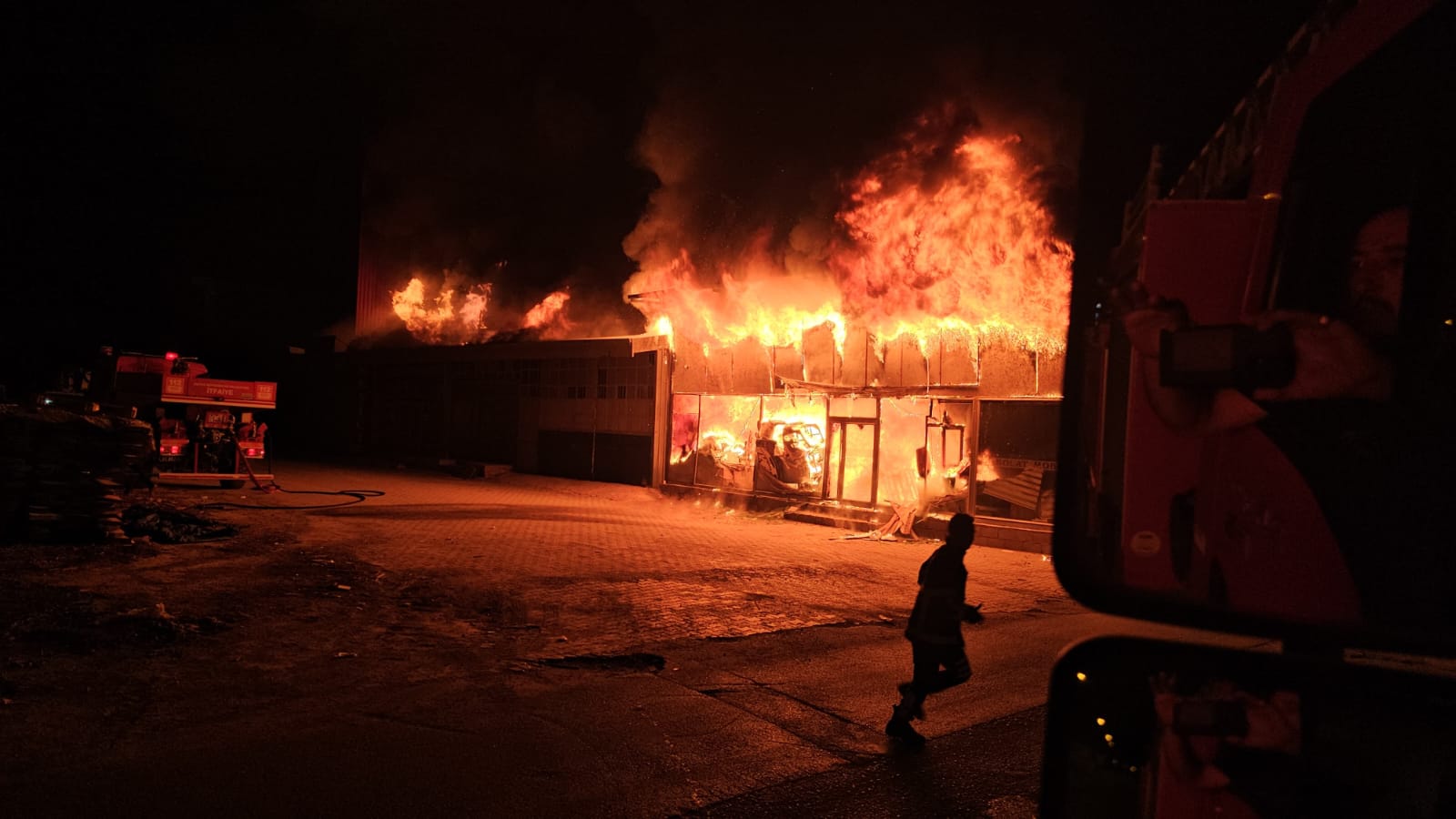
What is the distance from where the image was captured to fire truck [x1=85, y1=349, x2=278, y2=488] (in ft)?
54.0

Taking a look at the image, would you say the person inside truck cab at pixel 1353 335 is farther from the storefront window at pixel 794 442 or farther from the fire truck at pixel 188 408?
the fire truck at pixel 188 408

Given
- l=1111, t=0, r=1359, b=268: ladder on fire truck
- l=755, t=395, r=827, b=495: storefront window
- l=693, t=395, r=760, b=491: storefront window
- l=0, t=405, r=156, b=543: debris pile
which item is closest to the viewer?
l=1111, t=0, r=1359, b=268: ladder on fire truck

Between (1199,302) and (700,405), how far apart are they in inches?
745

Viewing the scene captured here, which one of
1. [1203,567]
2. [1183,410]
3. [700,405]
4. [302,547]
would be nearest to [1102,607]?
[1203,567]

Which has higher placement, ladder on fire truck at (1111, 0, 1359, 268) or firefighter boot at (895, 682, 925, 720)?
ladder on fire truck at (1111, 0, 1359, 268)

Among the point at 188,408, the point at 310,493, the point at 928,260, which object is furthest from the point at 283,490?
the point at 928,260

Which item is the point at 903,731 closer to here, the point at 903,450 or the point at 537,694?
the point at 537,694

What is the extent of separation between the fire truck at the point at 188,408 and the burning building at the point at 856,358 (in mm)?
8426

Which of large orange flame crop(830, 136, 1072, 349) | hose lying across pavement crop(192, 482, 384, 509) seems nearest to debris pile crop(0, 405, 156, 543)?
hose lying across pavement crop(192, 482, 384, 509)

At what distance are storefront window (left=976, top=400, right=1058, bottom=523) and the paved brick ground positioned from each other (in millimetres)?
930

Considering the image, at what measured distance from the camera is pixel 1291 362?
1112mm

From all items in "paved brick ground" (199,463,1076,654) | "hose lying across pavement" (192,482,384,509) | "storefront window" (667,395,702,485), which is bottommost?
"hose lying across pavement" (192,482,384,509)

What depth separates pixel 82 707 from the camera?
5.00 meters

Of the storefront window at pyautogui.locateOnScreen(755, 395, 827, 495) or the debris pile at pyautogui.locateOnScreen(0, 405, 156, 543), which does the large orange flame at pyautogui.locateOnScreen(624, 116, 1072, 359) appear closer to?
the storefront window at pyautogui.locateOnScreen(755, 395, 827, 495)
